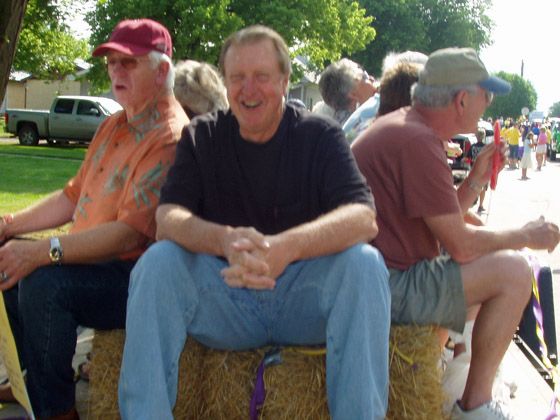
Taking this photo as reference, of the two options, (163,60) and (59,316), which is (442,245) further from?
(59,316)

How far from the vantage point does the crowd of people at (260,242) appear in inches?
100

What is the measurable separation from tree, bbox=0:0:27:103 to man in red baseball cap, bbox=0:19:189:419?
7.37 ft

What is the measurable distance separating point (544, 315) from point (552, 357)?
21 centimetres

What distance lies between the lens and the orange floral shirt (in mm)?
3090

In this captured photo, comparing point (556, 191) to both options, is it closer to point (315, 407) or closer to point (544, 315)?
point (544, 315)

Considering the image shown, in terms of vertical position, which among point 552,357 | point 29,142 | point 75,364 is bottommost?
point 29,142

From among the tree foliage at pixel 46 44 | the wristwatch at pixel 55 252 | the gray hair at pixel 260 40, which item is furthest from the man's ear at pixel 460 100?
the tree foliage at pixel 46 44

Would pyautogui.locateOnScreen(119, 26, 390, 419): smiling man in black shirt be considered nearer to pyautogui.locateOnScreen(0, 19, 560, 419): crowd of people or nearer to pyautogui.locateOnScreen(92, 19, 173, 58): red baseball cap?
pyautogui.locateOnScreen(0, 19, 560, 419): crowd of people

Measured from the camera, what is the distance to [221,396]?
296 centimetres

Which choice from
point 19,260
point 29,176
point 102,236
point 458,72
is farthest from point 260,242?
point 29,176

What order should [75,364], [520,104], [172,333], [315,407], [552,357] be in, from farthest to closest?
[520,104] < [75,364] < [552,357] < [315,407] < [172,333]

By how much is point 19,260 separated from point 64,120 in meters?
25.8

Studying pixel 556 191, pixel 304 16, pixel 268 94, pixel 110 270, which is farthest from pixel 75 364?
pixel 304 16

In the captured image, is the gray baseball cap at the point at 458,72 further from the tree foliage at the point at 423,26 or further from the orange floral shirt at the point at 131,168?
the tree foliage at the point at 423,26
